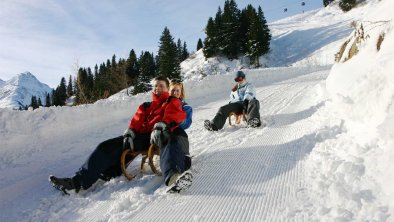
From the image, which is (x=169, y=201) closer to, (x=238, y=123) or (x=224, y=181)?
(x=224, y=181)

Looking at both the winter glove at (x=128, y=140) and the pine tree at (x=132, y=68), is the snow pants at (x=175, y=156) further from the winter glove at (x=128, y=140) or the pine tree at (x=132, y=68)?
the pine tree at (x=132, y=68)

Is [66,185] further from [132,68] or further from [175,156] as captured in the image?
[132,68]

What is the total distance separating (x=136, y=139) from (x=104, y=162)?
18.9 inches

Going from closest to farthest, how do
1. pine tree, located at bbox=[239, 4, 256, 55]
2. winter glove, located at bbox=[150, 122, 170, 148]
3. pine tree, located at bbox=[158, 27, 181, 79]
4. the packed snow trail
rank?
the packed snow trail, winter glove, located at bbox=[150, 122, 170, 148], pine tree, located at bbox=[158, 27, 181, 79], pine tree, located at bbox=[239, 4, 256, 55]

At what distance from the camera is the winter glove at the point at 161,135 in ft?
13.1

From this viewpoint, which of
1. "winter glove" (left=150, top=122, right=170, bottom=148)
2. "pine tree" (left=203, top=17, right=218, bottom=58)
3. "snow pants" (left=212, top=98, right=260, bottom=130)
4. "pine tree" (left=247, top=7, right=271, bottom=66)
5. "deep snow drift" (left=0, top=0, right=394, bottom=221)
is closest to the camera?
"deep snow drift" (left=0, top=0, right=394, bottom=221)

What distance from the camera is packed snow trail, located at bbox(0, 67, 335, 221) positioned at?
122 inches

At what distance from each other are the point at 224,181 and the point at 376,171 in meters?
1.46

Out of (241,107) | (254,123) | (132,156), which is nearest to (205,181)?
(132,156)

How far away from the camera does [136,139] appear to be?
440 cm

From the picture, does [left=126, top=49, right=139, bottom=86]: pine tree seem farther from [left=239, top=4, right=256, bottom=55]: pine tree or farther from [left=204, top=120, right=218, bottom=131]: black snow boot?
[left=204, top=120, right=218, bottom=131]: black snow boot

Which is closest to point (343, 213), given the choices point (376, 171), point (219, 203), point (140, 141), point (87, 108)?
point (376, 171)

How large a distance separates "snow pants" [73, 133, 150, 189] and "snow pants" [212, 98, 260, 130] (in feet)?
7.29

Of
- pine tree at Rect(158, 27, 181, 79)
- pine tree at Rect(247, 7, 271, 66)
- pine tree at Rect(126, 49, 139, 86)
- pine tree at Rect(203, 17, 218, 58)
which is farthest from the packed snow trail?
pine tree at Rect(126, 49, 139, 86)
